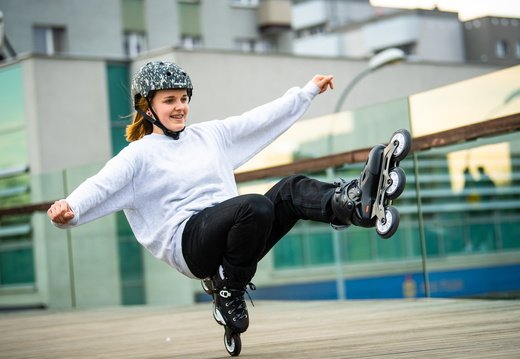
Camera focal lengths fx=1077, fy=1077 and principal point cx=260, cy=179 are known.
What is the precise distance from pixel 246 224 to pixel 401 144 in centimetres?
77

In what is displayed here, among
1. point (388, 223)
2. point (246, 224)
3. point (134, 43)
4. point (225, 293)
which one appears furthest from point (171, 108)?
point (134, 43)

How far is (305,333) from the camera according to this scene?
6141 millimetres

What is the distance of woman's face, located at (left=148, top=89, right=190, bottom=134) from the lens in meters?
5.23

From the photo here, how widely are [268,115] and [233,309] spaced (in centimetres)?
106

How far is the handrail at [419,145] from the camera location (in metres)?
7.59

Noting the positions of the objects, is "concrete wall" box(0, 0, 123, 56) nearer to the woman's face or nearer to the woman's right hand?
the woman's face

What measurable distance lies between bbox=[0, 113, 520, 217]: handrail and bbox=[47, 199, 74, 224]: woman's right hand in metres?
3.81

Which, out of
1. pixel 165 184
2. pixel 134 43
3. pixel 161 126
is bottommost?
pixel 165 184

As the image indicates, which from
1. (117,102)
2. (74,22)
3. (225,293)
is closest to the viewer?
(225,293)

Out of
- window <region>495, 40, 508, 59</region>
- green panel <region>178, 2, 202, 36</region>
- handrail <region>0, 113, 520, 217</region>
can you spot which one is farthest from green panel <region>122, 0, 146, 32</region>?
window <region>495, 40, 508, 59</region>

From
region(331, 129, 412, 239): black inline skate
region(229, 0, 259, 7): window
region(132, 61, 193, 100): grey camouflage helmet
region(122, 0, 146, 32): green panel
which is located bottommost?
region(331, 129, 412, 239): black inline skate

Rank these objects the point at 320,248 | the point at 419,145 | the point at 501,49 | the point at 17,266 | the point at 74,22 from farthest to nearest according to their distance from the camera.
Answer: the point at 501,49 < the point at 74,22 < the point at 320,248 < the point at 17,266 < the point at 419,145

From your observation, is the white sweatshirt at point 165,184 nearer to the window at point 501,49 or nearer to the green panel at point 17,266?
the green panel at point 17,266

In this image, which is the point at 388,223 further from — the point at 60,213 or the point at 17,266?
the point at 17,266
